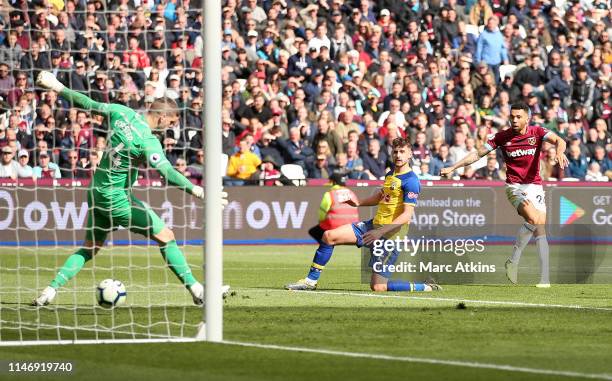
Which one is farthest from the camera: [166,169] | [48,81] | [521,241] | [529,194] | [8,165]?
[8,165]

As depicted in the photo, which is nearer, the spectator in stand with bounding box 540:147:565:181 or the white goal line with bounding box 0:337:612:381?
the white goal line with bounding box 0:337:612:381

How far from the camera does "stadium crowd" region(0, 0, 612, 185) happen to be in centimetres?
2597

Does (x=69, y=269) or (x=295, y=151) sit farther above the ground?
(x=295, y=151)

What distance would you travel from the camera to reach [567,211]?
87.2 ft

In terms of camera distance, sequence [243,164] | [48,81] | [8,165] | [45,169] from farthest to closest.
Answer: [243,164], [45,169], [8,165], [48,81]

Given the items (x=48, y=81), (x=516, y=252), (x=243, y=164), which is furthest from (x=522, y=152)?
(x=243, y=164)

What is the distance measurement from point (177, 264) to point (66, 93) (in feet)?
6.41

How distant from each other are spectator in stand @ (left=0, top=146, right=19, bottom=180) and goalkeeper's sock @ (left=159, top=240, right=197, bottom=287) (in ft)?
19.7

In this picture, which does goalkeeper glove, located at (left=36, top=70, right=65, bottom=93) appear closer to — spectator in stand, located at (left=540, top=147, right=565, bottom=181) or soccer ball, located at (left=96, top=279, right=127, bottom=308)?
soccer ball, located at (left=96, top=279, right=127, bottom=308)

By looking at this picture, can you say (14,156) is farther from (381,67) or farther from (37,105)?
(381,67)

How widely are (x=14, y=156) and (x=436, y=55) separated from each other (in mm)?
14050

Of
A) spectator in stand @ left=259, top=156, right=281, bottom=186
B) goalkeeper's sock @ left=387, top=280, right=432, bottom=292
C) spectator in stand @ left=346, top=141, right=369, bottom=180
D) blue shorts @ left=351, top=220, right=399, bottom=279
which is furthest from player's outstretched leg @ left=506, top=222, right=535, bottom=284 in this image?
spectator in stand @ left=346, top=141, right=369, bottom=180

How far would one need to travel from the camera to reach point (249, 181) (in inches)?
993

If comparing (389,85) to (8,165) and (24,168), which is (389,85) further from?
(8,165)
